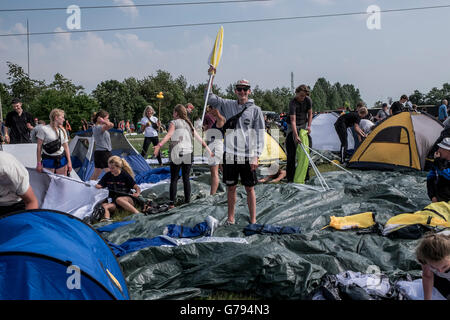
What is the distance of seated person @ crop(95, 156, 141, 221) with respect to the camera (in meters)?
5.39

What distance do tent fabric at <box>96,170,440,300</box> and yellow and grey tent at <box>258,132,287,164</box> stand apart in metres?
3.91

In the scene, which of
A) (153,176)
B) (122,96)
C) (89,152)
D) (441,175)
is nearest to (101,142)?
(89,152)

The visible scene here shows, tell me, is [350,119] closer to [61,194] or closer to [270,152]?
[270,152]

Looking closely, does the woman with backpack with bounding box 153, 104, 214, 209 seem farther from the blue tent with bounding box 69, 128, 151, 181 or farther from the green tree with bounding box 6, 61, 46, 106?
the green tree with bounding box 6, 61, 46, 106

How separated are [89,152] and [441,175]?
6.45 meters

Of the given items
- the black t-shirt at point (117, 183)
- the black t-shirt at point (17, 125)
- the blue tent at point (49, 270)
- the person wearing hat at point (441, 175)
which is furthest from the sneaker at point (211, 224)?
the black t-shirt at point (17, 125)

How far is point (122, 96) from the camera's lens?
5350 centimetres

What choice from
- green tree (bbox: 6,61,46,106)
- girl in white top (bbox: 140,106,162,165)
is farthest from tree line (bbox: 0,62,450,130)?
girl in white top (bbox: 140,106,162,165)

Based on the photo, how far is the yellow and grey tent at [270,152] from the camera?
9.32 m

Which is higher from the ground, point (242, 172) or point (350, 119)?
point (350, 119)

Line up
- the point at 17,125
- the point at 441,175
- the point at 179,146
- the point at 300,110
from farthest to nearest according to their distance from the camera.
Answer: the point at 17,125, the point at 300,110, the point at 179,146, the point at 441,175

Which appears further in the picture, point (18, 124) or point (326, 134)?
point (326, 134)

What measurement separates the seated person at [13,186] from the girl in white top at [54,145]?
2.77m
